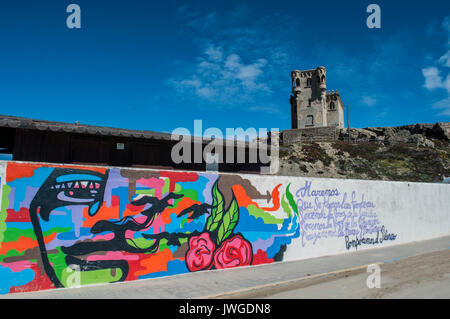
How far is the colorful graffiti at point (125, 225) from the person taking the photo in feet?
19.5

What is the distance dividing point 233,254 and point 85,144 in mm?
6198

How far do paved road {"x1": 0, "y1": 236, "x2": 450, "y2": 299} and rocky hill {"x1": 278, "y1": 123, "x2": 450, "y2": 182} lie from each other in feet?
61.3

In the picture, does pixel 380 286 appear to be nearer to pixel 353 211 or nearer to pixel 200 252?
pixel 200 252

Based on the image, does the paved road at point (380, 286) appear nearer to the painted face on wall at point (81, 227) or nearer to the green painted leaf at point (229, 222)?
the green painted leaf at point (229, 222)

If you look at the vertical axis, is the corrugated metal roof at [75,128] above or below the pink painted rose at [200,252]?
above

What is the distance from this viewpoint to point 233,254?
27.7 feet

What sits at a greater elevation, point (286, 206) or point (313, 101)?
point (313, 101)

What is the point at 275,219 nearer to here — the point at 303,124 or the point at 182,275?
the point at 182,275

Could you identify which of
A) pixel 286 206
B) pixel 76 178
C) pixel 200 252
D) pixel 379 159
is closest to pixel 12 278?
pixel 76 178

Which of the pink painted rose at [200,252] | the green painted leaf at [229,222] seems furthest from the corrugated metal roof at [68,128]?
the pink painted rose at [200,252]

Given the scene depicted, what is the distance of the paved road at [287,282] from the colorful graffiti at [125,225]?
0.34 metres

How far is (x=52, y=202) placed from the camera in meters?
6.29

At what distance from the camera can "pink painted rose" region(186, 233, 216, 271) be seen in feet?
25.5

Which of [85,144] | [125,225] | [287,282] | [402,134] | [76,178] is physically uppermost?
[402,134]
